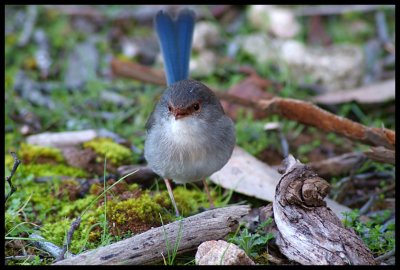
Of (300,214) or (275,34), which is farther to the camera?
(275,34)

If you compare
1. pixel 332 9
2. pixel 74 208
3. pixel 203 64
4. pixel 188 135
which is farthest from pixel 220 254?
pixel 332 9

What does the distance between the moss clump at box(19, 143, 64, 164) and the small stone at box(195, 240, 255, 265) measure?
2130 millimetres

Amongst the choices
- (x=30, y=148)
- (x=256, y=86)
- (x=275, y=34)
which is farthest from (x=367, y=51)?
(x=30, y=148)

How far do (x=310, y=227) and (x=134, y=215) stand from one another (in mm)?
1195

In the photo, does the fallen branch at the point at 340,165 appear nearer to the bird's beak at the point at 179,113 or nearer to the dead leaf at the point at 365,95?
the dead leaf at the point at 365,95

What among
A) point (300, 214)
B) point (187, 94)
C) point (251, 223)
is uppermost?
point (187, 94)

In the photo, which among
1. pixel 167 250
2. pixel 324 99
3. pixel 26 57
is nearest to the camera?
pixel 167 250

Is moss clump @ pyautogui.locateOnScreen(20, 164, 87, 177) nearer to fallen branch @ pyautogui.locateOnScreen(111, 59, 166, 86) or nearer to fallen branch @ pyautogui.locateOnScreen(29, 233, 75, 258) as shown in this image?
fallen branch @ pyautogui.locateOnScreen(29, 233, 75, 258)

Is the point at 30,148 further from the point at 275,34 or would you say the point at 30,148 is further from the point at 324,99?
the point at 275,34

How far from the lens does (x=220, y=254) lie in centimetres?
307

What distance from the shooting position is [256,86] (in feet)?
19.9

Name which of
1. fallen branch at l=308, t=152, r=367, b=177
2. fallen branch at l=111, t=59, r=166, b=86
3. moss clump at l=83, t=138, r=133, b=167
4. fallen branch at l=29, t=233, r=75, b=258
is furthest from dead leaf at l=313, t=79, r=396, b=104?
fallen branch at l=29, t=233, r=75, b=258

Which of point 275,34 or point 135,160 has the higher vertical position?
point 275,34

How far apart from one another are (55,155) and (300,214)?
8.13 feet
